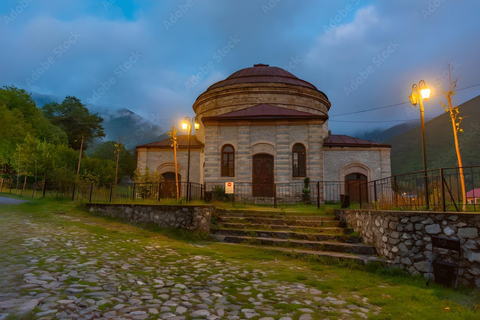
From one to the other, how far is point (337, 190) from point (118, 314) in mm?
18278

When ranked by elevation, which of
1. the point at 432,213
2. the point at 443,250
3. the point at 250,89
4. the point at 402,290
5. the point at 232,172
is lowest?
the point at 402,290

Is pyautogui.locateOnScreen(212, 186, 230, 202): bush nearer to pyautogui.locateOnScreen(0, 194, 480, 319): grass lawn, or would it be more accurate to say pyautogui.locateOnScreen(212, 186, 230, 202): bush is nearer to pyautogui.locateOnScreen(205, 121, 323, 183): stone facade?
pyautogui.locateOnScreen(205, 121, 323, 183): stone facade

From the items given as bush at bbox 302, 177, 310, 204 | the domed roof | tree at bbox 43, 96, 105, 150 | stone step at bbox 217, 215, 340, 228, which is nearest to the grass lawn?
stone step at bbox 217, 215, 340, 228

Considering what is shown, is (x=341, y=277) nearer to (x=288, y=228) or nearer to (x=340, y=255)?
(x=340, y=255)

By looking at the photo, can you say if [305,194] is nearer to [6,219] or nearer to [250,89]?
[250,89]

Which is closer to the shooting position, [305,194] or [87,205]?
[87,205]

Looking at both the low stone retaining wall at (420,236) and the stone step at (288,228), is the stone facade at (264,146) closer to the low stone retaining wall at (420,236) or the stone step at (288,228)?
the stone step at (288,228)

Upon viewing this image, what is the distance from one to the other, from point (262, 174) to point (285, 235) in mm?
10244

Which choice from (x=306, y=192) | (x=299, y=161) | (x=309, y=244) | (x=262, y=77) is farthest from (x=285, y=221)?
(x=262, y=77)

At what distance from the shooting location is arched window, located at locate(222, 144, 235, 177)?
1908cm

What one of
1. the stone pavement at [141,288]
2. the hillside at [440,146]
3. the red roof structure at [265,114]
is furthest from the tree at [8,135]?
the hillside at [440,146]

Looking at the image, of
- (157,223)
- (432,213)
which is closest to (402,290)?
(432,213)

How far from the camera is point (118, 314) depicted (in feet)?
11.2

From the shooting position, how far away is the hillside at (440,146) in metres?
65.1
